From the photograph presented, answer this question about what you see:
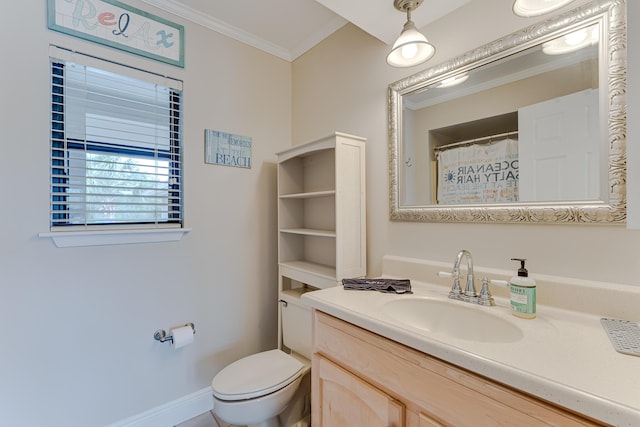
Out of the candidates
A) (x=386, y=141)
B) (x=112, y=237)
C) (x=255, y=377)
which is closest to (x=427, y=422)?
(x=255, y=377)

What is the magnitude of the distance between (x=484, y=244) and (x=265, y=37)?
192 centimetres

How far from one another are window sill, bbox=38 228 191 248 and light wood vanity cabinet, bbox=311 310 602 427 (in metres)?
1.03

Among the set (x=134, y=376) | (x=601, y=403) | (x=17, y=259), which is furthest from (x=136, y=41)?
(x=601, y=403)

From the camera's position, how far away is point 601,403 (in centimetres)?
50

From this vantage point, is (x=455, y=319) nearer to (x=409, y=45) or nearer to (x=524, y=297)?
(x=524, y=297)

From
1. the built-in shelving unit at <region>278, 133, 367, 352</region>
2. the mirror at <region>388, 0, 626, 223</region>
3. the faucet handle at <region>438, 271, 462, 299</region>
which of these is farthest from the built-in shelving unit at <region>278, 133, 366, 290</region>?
the faucet handle at <region>438, 271, 462, 299</region>

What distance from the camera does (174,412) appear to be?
5.33 ft

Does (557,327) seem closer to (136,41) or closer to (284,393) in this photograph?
(284,393)

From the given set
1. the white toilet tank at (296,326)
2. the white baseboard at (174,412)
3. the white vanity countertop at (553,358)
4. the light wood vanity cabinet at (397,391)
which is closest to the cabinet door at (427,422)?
the light wood vanity cabinet at (397,391)

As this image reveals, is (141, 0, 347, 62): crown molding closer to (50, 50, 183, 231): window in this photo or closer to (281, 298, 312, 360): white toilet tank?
(50, 50, 183, 231): window

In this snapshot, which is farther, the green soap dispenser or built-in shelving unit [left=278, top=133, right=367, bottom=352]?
built-in shelving unit [left=278, top=133, right=367, bottom=352]

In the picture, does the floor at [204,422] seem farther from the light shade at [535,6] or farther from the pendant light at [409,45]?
the light shade at [535,6]

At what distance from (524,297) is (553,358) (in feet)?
0.88

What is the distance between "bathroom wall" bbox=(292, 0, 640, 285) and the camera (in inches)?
35.3
